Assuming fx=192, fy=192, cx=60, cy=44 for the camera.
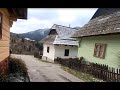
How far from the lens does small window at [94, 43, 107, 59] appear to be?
1416 cm

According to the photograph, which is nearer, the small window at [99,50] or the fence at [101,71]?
the fence at [101,71]

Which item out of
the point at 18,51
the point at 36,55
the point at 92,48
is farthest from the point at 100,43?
the point at 18,51

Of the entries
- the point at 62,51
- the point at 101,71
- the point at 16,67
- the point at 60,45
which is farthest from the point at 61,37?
the point at 16,67

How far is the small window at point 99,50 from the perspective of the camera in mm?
14156

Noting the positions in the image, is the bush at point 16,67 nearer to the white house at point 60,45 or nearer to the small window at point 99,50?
the small window at point 99,50

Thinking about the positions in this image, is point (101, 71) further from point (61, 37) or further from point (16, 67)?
point (61, 37)

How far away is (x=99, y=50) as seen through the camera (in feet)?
48.3

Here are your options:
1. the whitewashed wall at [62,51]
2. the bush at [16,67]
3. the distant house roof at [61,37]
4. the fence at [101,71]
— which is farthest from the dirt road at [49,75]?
the distant house roof at [61,37]

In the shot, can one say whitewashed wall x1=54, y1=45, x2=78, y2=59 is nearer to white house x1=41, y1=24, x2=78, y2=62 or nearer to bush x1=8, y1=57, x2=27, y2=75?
white house x1=41, y1=24, x2=78, y2=62
